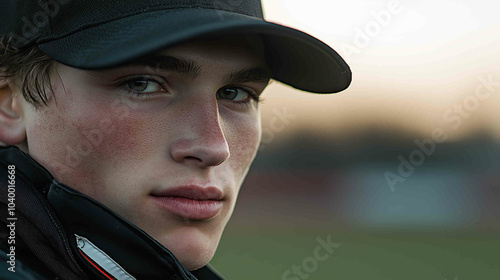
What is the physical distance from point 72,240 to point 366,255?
13.2 meters

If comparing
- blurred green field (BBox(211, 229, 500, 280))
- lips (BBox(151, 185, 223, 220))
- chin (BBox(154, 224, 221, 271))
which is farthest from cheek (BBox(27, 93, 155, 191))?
blurred green field (BBox(211, 229, 500, 280))

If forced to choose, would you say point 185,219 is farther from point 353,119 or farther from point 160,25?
point 353,119

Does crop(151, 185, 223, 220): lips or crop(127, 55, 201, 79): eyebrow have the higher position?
crop(127, 55, 201, 79): eyebrow

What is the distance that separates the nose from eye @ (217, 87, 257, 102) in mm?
164

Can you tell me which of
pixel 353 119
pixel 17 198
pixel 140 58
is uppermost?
pixel 353 119

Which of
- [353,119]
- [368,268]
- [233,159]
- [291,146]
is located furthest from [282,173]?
[233,159]

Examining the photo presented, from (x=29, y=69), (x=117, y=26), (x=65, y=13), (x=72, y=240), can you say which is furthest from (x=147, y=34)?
(x=72, y=240)

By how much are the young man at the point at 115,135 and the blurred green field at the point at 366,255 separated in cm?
895

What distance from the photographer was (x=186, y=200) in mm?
1489

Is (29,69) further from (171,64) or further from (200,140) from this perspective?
(200,140)

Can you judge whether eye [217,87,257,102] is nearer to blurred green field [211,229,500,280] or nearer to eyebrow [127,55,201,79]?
eyebrow [127,55,201,79]

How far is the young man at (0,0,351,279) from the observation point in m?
1.39

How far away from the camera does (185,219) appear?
1.52 meters

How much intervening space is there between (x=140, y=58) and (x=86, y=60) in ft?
0.41
